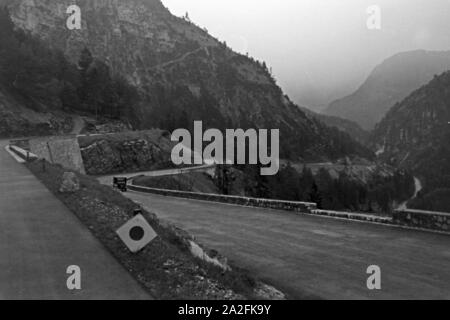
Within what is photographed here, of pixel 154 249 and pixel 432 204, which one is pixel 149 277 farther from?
pixel 432 204

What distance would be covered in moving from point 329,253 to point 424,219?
4.99m

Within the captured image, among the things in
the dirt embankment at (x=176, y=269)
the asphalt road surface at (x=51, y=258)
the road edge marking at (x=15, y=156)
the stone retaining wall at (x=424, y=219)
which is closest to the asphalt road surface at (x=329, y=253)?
the stone retaining wall at (x=424, y=219)

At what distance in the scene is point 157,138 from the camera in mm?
67000

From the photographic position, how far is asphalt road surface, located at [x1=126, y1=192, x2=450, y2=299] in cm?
936

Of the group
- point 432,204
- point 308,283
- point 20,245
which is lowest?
point 432,204

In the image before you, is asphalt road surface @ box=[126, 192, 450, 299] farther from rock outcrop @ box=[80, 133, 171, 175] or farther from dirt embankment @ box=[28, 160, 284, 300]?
rock outcrop @ box=[80, 133, 171, 175]

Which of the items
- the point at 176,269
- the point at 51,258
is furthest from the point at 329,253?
the point at 51,258

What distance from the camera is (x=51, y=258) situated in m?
9.38

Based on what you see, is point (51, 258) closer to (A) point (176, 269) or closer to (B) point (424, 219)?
(A) point (176, 269)

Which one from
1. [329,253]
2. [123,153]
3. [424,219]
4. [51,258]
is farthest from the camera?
[123,153]

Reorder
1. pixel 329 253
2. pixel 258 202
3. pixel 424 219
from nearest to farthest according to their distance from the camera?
pixel 329 253
pixel 424 219
pixel 258 202

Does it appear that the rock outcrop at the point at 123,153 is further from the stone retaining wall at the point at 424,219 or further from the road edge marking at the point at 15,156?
the stone retaining wall at the point at 424,219

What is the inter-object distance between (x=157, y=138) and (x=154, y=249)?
58107 mm
